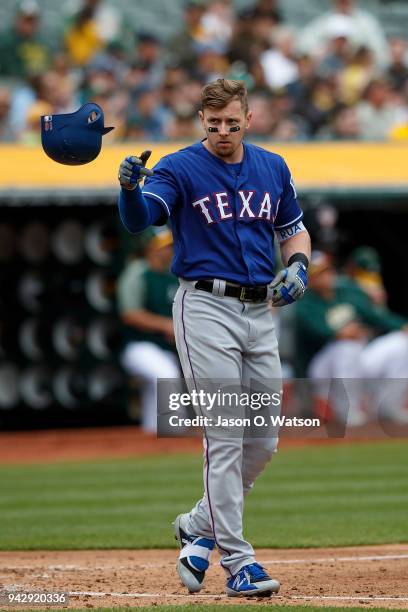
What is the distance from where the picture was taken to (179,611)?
4816mm

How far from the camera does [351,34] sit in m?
17.2

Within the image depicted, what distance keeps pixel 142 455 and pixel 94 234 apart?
2.99 meters

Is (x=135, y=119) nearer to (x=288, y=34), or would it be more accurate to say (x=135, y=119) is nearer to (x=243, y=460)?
(x=288, y=34)

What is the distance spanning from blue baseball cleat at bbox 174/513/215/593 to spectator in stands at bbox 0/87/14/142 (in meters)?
8.78

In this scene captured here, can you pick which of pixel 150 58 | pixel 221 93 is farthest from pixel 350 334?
pixel 221 93

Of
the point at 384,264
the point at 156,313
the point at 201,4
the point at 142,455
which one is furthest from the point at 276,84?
the point at 142,455

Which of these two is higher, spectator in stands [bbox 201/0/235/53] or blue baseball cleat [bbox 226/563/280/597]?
spectator in stands [bbox 201/0/235/53]

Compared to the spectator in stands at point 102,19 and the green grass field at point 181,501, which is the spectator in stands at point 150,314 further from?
the spectator in stands at point 102,19

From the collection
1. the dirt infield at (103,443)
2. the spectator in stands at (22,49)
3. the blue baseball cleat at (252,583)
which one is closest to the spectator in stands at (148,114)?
the spectator in stands at (22,49)

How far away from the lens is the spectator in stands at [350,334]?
13656 millimetres

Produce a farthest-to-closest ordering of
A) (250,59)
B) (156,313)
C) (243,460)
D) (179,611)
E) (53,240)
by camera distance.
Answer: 1. (250,59)
2. (53,240)
3. (156,313)
4. (243,460)
5. (179,611)

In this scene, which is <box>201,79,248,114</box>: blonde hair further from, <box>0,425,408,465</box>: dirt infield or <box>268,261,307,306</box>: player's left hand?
<box>0,425,408,465</box>: dirt infield

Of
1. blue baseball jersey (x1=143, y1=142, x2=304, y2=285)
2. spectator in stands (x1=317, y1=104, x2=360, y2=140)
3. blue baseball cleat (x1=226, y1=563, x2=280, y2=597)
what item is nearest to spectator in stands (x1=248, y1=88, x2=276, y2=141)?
spectator in stands (x1=317, y1=104, x2=360, y2=140)

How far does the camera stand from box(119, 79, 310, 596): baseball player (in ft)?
17.4
